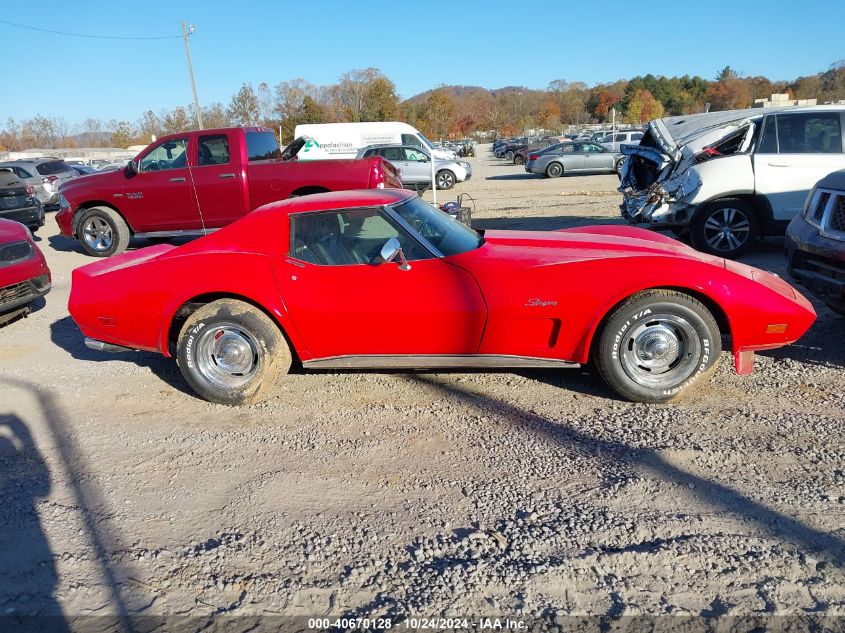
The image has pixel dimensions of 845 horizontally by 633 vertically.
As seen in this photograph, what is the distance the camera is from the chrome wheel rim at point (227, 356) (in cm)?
426

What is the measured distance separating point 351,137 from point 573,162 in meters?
9.11

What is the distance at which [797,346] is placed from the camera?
4.91 m

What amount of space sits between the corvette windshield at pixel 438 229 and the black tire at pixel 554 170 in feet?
71.3

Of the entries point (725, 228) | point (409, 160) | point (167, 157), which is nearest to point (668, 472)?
point (725, 228)

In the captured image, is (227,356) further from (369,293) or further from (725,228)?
(725,228)

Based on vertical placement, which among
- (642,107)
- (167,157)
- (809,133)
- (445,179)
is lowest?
(445,179)

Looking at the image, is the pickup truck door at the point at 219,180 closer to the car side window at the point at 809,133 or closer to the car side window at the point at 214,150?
the car side window at the point at 214,150

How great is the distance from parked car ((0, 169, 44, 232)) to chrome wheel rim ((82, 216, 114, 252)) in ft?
8.00

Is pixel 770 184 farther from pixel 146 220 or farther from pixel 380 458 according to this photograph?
pixel 146 220

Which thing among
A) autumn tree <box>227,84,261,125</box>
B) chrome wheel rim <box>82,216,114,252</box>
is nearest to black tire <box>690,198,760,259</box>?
chrome wheel rim <box>82,216,114,252</box>

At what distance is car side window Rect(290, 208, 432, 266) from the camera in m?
4.20

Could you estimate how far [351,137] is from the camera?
25.1m

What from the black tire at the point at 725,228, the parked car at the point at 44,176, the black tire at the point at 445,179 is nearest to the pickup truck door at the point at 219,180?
the black tire at the point at 725,228

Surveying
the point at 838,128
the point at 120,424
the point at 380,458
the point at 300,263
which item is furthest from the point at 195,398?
the point at 838,128
